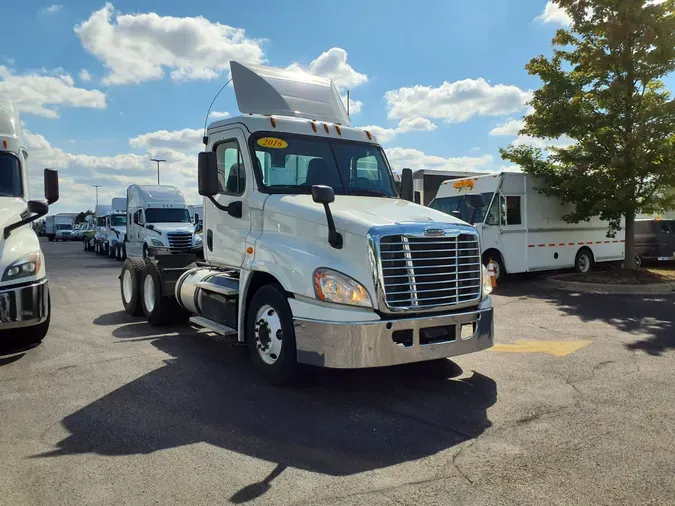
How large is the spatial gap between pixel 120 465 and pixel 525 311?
27.0 feet

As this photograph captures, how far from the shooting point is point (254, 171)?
624 cm

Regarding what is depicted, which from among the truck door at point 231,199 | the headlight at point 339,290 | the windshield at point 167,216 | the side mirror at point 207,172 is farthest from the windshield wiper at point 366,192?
the windshield at point 167,216

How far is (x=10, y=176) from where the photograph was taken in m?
8.29

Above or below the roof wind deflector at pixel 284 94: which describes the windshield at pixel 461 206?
below

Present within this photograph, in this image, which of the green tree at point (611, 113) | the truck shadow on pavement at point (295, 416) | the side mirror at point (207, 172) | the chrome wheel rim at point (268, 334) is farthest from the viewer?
the green tree at point (611, 113)

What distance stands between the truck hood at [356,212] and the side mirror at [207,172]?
0.65m

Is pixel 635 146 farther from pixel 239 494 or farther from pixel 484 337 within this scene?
pixel 239 494

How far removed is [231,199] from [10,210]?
322 centimetres

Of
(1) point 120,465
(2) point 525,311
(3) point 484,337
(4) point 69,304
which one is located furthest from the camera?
(4) point 69,304

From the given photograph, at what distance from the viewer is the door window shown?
640 centimetres

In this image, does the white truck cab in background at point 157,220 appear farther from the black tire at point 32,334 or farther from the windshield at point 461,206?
the black tire at point 32,334

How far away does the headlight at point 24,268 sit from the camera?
6260mm

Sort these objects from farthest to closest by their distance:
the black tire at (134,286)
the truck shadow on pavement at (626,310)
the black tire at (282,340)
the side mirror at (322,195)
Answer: the black tire at (134,286) < the truck shadow on pavement at (626,310) < the black tire at (282,340) < the side mirror at (322,195)

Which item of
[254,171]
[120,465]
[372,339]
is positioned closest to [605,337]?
[372,339]
